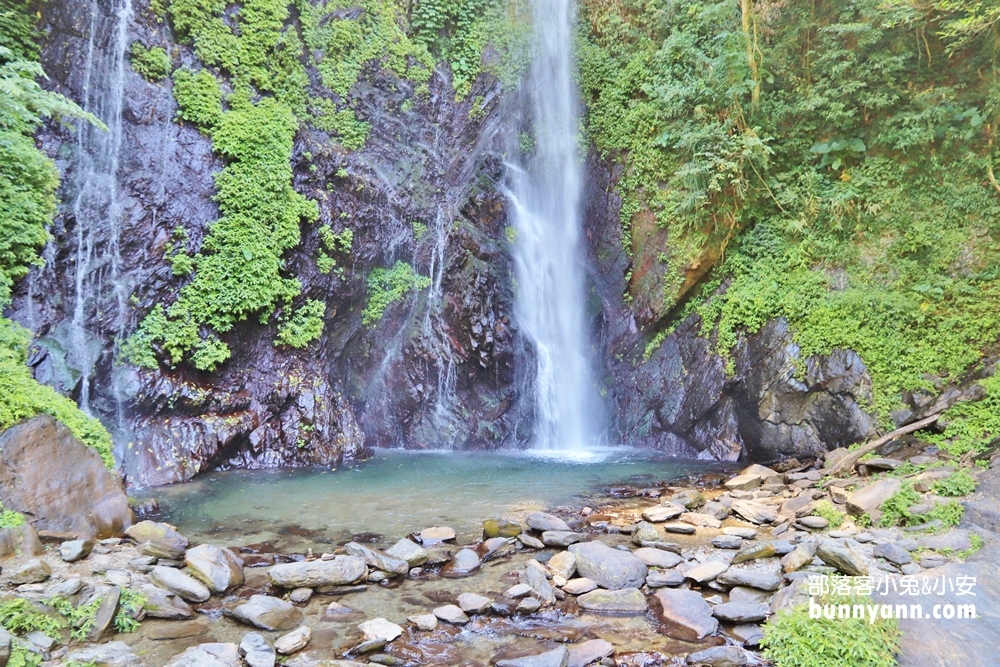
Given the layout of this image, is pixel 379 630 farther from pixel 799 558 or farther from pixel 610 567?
pixel 799 558

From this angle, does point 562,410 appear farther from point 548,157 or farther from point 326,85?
point 326,85

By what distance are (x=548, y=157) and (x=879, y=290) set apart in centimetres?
896

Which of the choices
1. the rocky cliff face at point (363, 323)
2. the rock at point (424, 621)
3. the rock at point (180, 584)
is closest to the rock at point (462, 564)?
the rock at point (424, 621)

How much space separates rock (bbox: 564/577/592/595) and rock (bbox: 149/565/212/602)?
3236 millimetres

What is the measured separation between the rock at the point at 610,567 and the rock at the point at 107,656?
12.1 feet

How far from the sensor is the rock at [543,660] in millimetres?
3877

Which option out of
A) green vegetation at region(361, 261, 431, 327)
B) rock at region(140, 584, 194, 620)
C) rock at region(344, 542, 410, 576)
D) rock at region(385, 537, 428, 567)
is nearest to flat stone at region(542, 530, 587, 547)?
rock at region(385, 537, 428, 567)

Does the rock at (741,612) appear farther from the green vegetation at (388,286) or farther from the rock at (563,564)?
the green vegetation at (388,286)

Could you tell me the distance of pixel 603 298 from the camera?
47.3ft

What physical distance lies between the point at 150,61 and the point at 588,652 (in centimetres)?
1321

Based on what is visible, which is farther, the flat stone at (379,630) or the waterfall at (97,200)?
the waterfall at (97,200)

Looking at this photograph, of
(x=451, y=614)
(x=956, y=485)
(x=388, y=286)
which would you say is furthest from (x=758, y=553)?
(x=388, y=286)

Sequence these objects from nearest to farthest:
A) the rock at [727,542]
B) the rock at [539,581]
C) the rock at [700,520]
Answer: the rock at [539,581] → the rock at [727,542] → the rock at [700,520]

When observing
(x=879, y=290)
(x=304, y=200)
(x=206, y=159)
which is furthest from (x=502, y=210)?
(x=879, y=290)
